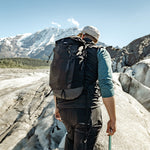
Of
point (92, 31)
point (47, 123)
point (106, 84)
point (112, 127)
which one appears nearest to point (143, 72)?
point (47, 123)

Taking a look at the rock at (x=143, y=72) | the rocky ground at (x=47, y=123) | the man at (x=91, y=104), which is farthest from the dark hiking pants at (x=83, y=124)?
the rock at (x=143, y=72)

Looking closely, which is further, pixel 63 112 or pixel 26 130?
pixel 26 130

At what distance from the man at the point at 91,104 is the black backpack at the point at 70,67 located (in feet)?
0.41

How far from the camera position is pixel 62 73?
2.84 metres

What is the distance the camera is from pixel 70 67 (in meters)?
2.76

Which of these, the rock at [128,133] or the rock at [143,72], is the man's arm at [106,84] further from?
the rock at [143,72]

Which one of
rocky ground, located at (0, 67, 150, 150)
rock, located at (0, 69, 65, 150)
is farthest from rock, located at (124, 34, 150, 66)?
rock, located at (0, 69, 65, 150)

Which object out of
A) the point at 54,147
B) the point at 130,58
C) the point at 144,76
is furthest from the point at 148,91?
the point at 130,58

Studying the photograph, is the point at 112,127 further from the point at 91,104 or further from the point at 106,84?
the point at 106,84

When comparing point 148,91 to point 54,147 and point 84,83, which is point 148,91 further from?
point 84,83

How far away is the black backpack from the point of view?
2785 millimetres

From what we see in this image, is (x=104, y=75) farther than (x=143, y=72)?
No

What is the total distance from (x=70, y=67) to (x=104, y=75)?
66 cm

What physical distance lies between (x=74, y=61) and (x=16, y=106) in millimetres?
10086
